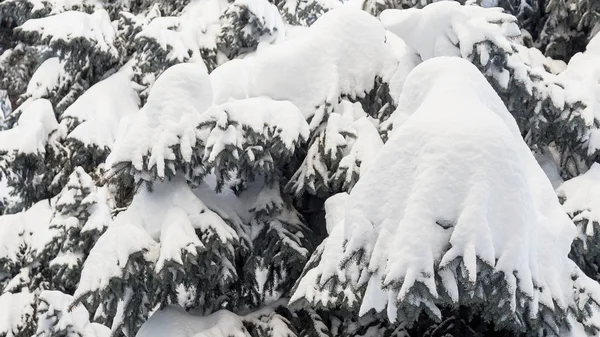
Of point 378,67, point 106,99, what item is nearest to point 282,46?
point 378,67

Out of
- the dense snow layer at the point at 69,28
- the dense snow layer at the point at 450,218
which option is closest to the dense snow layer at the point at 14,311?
the dense snow layer at the point at 69,28

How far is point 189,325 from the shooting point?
310 cm

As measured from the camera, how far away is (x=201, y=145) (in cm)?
299

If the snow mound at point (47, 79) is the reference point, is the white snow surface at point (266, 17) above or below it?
above

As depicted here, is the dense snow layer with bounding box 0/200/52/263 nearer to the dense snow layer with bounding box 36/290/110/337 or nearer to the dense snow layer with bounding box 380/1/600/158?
the dense snow layer with bounding box 36/290/110/337

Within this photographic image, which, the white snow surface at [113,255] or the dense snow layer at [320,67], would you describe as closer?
the white snow surface at [113,255]

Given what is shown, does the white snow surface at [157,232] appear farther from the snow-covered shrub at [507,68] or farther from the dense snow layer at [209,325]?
the snow-covered shrub at [507,68]

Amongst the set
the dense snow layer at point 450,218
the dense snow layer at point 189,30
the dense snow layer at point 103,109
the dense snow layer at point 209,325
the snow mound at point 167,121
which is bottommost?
the dense snow layer at point 103,109

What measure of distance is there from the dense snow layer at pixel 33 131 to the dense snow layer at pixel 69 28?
817 millimetres

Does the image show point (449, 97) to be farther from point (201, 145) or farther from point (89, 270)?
point (89, 270)

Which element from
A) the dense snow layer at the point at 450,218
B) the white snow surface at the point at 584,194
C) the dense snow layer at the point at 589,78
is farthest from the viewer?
the dense snow layer at the point at 589,78

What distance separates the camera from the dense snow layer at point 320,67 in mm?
3504

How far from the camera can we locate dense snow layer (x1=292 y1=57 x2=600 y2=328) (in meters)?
1.85

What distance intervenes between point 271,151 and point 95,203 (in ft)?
6.38
